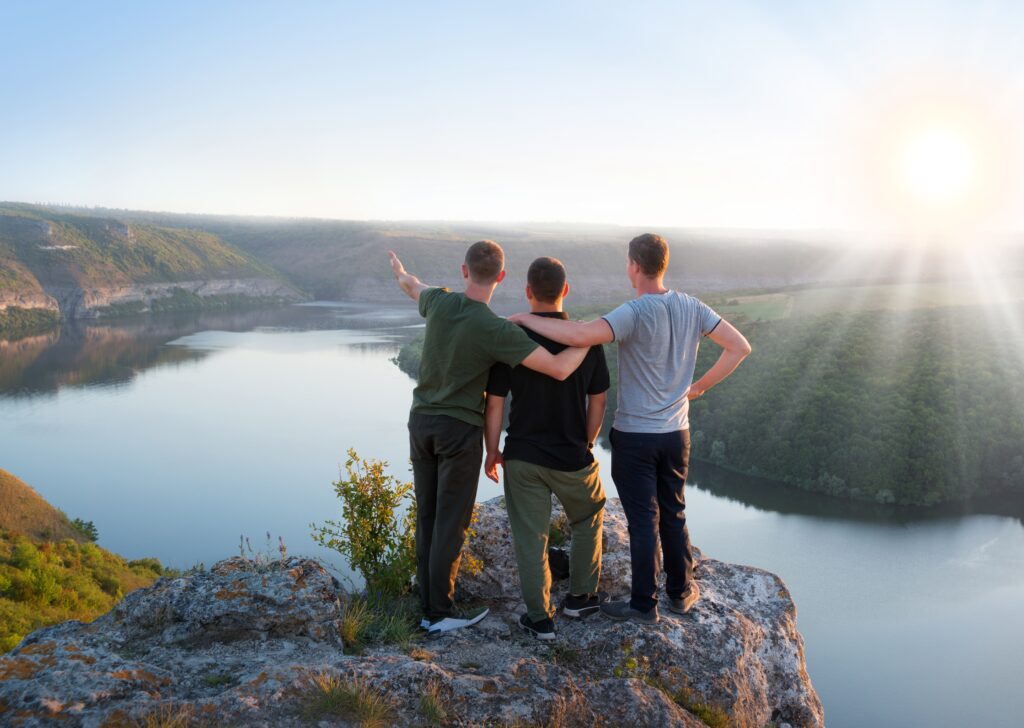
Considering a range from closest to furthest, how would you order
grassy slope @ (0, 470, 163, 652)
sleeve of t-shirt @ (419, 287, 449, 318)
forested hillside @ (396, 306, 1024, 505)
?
sleeve of t-shirt @ (419, 287, 449, 318) < grassy slope @ (0, 470, 163, 652) < forested hillside @ (396, 306, 1024, 505)

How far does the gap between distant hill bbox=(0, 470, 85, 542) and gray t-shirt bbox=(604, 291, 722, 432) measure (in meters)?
19.5

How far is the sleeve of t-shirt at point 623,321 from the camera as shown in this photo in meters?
3.80

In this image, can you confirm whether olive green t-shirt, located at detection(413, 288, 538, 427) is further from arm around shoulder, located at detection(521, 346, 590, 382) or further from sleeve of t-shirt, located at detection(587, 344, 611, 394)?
sleeve of t-shirt, located at detection(587, 344, 611, 394)

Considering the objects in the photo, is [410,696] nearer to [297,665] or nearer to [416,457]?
[297,665]

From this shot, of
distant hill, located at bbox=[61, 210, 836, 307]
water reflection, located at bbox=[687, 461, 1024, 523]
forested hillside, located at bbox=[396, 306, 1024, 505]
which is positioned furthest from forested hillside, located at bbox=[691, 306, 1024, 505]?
distant hill, located at bbox=[61, 210, 836, 307]

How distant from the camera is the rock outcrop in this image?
2.92 meters

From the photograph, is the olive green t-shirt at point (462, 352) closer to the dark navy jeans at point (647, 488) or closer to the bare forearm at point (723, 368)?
the dark navy jeans at point (647, 488)

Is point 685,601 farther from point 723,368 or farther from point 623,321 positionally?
point 623,321

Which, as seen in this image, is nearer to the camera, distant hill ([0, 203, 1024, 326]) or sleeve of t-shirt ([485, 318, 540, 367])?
sleeve of t-shirt ([485, 318, 540, 367])

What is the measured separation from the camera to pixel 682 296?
403 cm

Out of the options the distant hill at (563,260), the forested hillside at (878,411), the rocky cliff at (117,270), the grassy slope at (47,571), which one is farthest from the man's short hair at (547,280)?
the rocky cliff at (117,270)

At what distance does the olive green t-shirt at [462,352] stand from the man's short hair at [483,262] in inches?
4.8

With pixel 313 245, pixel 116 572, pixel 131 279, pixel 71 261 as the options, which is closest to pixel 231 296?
pixel 131 279

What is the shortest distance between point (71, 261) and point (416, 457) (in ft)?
338
